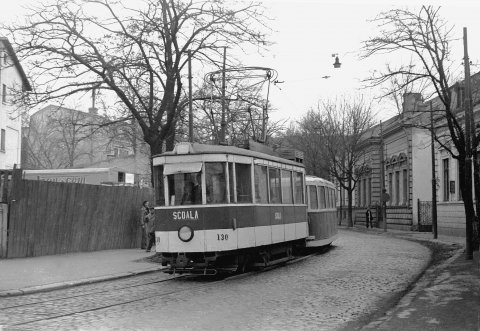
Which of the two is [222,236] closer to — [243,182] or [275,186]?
[243,182]

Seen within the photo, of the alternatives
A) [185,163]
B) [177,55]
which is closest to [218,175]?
[185,163]

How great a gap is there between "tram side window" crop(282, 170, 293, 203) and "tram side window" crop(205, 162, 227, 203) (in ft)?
10.3

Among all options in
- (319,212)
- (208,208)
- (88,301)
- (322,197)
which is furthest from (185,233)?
(322,197)

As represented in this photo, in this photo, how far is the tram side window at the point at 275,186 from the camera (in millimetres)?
14372

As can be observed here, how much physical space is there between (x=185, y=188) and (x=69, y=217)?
6043mm

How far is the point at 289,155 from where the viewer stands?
17.6 metres

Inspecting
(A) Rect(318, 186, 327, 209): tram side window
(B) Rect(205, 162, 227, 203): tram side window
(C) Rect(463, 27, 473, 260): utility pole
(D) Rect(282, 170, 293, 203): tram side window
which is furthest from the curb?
(C) Rect(463, 27, 473, 260): utility pole

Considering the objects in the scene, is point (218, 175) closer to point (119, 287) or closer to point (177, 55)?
point (119, 287)

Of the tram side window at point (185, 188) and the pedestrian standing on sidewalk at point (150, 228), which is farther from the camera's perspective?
the pedestrian standing on sidewalk at point (150, 228)

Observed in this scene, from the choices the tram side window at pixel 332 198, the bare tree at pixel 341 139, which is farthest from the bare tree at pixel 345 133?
the tram side window at pixel 332 198

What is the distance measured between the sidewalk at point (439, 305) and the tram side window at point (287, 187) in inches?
162

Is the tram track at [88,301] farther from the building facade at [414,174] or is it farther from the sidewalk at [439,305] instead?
the building facade at [414,174]

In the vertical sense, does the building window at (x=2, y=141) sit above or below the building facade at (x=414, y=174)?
above

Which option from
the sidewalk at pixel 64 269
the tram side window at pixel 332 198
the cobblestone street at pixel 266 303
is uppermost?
the tram side window at pixel 332 198
